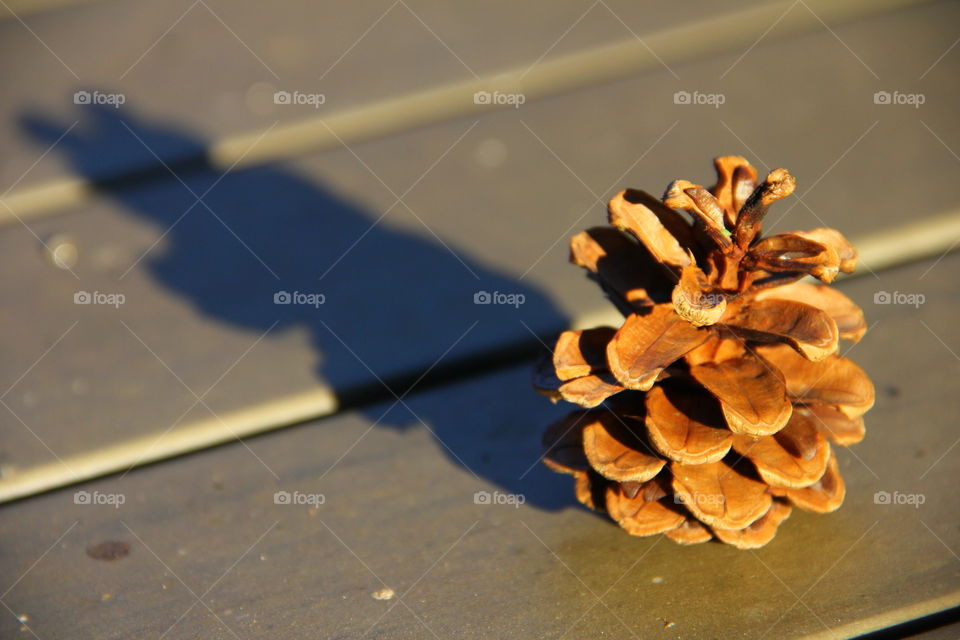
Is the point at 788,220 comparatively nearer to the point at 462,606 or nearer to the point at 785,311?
the point at 785,311

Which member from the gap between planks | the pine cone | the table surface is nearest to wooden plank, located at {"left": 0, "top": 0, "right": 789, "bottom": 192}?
the table surface

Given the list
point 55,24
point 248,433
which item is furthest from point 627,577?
point 55,24

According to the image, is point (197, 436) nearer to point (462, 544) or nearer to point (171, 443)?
point (171, 443)

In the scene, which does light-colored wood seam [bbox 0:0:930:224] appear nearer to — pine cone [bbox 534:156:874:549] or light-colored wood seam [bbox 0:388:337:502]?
light-colored wood seam [bbox 0:388:337:502]

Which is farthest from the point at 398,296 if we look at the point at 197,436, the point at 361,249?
the point at 197,436

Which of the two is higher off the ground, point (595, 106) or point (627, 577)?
point (595, 106)

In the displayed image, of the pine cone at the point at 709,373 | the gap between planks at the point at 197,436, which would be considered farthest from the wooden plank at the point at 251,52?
the pine cone at the point at 709,373
